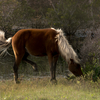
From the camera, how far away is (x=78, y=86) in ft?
19.7

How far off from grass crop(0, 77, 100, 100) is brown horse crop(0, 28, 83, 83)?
351 mm

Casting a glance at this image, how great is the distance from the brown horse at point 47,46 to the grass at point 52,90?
13.8 inches

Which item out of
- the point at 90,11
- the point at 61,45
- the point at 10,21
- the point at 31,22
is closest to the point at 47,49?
the point at 61,45

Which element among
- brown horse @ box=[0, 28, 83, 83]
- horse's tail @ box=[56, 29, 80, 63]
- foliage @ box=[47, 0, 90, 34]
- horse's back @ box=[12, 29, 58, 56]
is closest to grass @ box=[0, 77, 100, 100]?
brown horse @ box=[0, 28, 83, 83]

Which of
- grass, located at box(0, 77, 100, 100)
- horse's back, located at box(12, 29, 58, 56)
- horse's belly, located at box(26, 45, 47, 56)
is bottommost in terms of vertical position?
grass, located at box(0, 77, 100, 100)

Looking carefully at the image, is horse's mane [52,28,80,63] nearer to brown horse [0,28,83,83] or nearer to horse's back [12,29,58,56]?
brown horse [0,28,83,83]

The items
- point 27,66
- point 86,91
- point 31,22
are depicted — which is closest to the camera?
point 86,91

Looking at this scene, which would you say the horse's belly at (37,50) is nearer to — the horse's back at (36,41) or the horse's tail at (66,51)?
the horse's back at (36,41)

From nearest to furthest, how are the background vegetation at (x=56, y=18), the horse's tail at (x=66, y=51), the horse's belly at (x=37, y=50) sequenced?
the horse's tail at (x=66, y=51) < the horse's belly at (x=37, y=50) < the background vegetation at (x=56, y=18)

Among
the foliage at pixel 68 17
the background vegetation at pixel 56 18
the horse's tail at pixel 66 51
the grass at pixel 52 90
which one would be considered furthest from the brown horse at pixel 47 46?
the foliage at pixel 68 17

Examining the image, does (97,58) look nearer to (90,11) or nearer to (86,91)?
(86,91)

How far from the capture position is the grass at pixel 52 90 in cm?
504

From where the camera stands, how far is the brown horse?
20.6 ft

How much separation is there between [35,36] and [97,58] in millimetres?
2267
